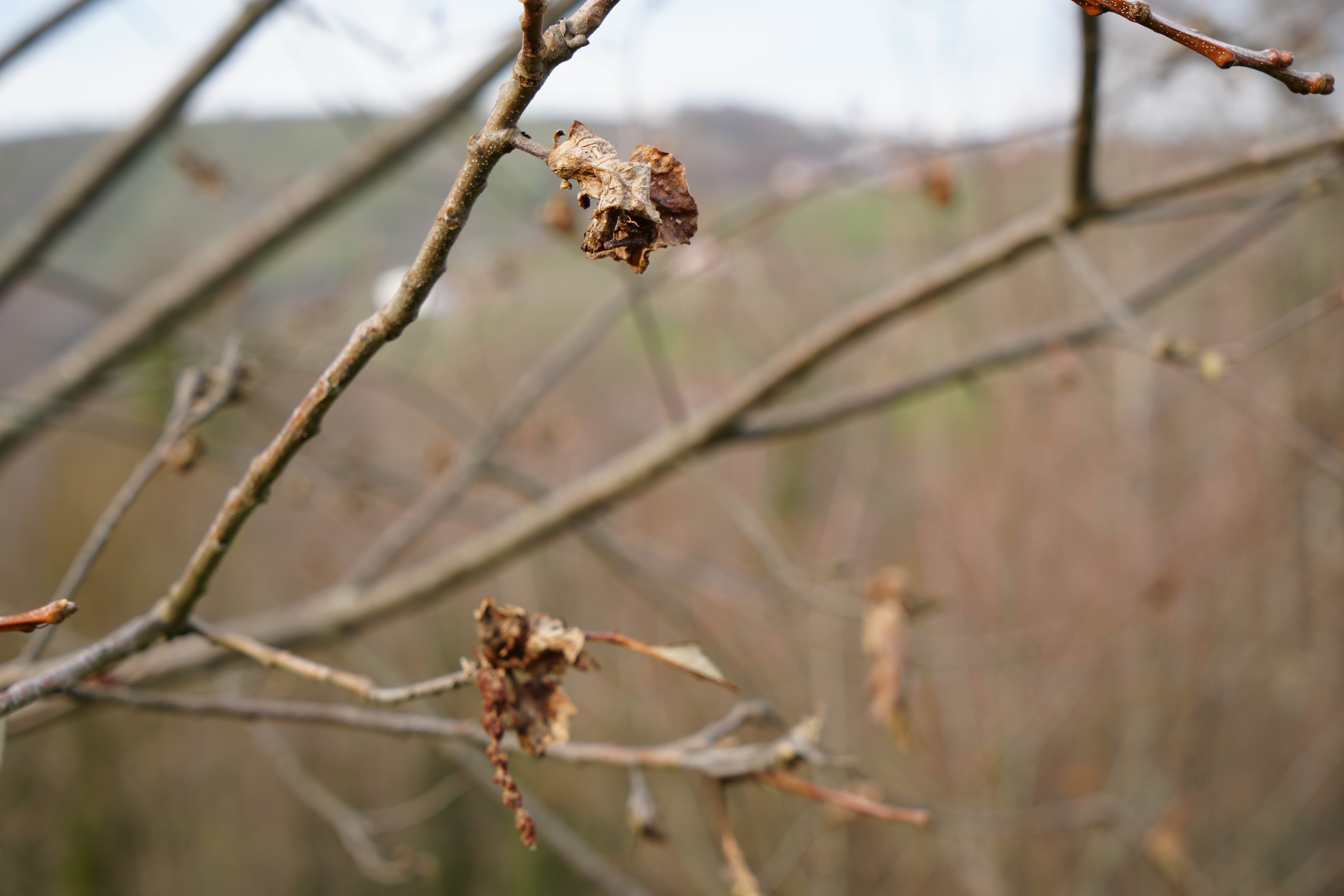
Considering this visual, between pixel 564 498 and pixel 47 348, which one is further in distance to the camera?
pixel 47 348

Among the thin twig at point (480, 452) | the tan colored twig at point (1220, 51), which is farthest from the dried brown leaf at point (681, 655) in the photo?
the thin twig at point (480, 452)

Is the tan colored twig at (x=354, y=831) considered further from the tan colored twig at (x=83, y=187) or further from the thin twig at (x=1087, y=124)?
the thin twig at (x=1087, y=124)

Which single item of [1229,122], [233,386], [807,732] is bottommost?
[807,732]

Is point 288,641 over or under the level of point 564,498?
under

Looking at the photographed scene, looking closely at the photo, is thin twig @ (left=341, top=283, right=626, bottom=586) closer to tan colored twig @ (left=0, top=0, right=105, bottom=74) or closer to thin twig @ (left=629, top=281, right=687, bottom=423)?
thin twig @ (left=629, top=281, right=687, bottom=423)

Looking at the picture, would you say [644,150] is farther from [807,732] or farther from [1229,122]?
[1229,122]

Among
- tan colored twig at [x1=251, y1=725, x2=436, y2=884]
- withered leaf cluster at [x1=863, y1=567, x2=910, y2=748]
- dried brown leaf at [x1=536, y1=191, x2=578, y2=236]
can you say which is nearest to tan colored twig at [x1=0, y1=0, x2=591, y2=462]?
dried brown leaf at [x1=536, y1=191, x2=578, y2=236]

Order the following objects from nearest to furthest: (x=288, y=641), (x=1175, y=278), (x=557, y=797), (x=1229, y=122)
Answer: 1. (x=1175, y=278)
2. (x=288, y=641)
3. (x=1229, y=122)
4. (x=557, y=797)

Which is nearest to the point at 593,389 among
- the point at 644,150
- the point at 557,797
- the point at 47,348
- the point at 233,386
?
the point at 557,797
